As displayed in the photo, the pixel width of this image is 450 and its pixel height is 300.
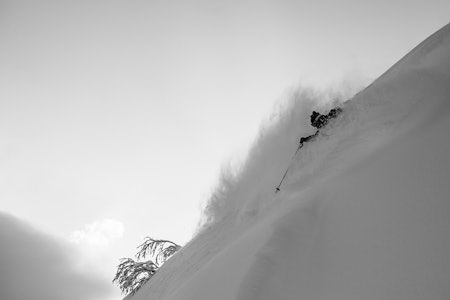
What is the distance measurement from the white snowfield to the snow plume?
2582mm

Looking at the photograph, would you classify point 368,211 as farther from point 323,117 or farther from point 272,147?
point 272,147

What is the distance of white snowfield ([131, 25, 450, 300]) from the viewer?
2145 mm

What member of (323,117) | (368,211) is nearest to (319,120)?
(323,117)

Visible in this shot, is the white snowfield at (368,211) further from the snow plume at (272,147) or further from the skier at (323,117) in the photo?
the snow plume at (272,147)

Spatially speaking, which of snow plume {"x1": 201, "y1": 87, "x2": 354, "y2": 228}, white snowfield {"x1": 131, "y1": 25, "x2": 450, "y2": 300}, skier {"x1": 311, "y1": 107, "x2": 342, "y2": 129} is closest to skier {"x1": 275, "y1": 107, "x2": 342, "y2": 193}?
skier {"x1": 311, "y1": 107, "x2": 342, "y2": 129}

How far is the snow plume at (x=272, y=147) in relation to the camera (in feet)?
24.5

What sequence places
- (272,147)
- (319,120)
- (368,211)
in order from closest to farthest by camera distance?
(368,211), (319,120), (272,147)

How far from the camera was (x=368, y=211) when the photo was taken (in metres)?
2.71

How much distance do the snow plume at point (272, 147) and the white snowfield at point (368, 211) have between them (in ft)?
8.47

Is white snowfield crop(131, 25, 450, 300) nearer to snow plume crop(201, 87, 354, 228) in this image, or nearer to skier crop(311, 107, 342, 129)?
skier crop(311, 107, 342, 129)

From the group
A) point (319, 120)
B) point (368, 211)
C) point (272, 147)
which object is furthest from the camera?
point (272, 147)

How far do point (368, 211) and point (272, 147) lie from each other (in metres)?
5.41

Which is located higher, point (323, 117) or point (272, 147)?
point (272, 147)

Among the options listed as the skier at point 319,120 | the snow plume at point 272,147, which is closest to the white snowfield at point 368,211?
the skier at point 319,120
